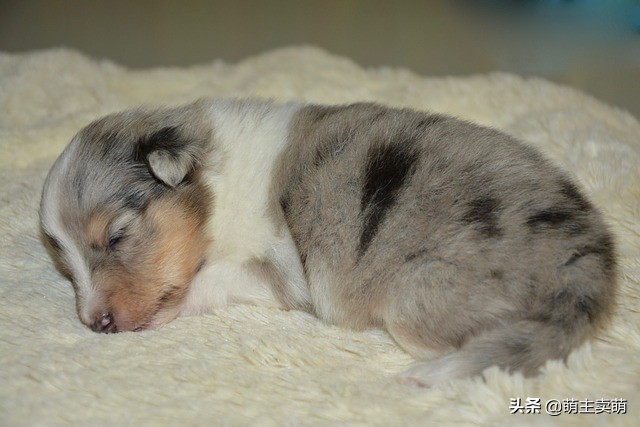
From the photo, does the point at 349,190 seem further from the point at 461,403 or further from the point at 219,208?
the point at 461,403

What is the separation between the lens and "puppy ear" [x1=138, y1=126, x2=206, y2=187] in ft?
10.2

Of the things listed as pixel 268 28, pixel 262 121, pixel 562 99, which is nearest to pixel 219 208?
pixel 262 121

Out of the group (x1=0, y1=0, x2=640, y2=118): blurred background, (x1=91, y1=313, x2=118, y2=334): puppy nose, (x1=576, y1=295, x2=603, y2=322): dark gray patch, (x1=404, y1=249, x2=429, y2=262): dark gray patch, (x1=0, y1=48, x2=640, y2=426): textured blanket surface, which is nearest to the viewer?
(x1=0, y1=48, x2=640, y2=426): textured blanket surface

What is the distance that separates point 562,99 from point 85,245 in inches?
141

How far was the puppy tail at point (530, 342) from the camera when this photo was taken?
2.51 meters

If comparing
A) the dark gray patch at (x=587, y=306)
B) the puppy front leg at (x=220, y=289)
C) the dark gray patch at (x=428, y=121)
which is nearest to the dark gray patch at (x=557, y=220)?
the dark gray patch at (x=587, y=306)

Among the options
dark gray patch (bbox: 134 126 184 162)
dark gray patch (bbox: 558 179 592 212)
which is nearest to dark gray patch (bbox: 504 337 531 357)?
dark gray patch (bbox: 558 179 592 212)

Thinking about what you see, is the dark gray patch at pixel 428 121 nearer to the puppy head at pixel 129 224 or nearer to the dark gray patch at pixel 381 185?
the dark gray patch at pixel 381 185

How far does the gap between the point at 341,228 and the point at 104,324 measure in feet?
3.61

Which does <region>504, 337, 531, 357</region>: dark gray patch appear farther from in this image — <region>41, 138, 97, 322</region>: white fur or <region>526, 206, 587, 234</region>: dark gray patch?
<region>41, 138, 97, 322</region>: white fur

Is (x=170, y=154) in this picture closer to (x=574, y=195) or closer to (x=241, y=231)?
(x=241, y=231)

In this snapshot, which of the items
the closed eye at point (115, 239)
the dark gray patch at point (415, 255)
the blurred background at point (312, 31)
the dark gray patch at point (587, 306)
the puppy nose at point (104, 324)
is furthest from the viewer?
the blurred background at point (312, 31)

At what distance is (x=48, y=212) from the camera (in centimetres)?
322

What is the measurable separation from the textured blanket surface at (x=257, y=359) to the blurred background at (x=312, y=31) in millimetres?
1256
